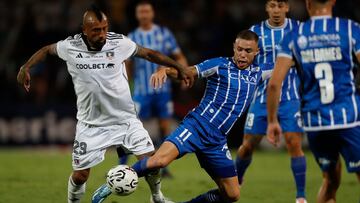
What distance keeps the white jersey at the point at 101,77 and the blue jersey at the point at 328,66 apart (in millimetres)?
2133

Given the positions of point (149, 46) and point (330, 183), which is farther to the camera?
point (149, 46)

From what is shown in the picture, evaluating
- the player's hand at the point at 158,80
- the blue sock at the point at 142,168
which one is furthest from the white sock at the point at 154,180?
the player's hand at the point at 158,80

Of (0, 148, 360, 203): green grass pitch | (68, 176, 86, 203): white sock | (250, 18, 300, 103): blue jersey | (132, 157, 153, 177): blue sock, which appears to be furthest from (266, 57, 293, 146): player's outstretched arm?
(0, 148, 360, 203): green grass pitch

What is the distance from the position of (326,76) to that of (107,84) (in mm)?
2492

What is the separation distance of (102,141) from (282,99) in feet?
7.72

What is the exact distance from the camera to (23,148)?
16250 millimetres

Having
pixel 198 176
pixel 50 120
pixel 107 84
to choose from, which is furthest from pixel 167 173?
pixel 50 120

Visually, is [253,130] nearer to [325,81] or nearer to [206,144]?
[206,144]

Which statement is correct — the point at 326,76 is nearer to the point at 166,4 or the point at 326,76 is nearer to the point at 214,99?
the point at 214,99

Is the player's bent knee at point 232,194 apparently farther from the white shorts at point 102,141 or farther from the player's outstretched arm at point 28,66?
the player's outstretched arm at point 28,66

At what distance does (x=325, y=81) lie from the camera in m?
6.14

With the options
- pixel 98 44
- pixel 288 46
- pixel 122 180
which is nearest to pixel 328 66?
pixel 288 46

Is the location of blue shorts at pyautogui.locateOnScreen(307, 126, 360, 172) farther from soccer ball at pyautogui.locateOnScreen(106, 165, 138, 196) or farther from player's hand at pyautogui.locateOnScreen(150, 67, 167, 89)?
soccer ball at pyautogui.locateOnScreen(106, 165, 138, 196)

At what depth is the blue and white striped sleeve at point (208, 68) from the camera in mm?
7508
